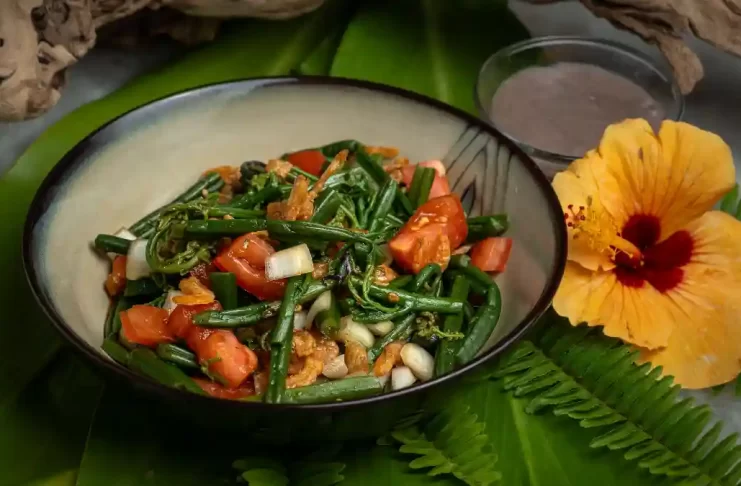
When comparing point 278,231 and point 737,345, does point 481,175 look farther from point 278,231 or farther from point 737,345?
point 737,345

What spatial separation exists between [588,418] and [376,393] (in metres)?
0.42

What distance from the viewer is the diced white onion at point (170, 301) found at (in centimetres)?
147

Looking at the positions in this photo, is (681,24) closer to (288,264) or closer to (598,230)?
(598,230)

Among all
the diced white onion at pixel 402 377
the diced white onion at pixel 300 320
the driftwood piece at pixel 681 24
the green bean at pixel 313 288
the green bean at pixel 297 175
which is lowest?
the diced white onion at pixel 402 377

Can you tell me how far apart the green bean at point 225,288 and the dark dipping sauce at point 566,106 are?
2.98ft

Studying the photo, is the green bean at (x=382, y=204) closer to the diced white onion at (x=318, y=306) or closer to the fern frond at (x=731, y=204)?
the diced white onion at (x=318, y=306)

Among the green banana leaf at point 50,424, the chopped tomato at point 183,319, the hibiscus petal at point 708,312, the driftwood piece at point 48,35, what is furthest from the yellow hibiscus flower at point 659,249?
the driftwood piece at point 48,35

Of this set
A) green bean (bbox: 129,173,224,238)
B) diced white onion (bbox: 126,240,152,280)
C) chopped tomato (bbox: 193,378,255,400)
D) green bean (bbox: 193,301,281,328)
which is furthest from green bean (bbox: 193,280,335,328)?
green bean (bbox: 129,173,224,238)

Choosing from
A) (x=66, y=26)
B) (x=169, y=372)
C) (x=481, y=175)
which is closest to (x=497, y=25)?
(x=481, y=175)

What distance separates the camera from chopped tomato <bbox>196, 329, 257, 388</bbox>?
4.41 ft

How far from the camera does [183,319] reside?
4.65ft

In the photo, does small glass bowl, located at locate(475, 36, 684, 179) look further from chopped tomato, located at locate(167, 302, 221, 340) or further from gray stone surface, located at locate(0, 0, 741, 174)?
chopped tomato, located at locate(167, 302, 221, 340)

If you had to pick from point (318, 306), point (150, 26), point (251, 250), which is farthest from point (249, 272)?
point (150, 26)

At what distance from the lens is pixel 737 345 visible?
1.55m
